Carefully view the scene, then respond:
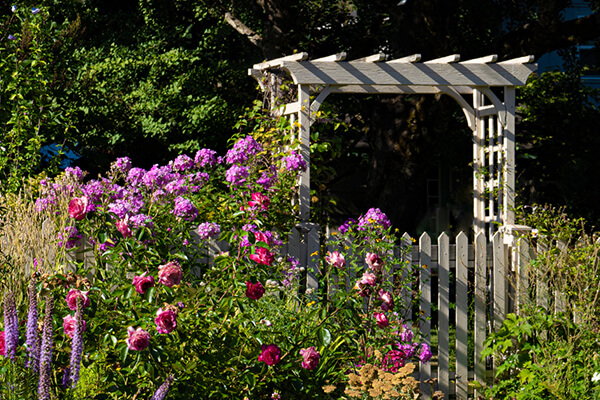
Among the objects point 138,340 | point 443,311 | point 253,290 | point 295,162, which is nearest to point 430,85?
point 295,162

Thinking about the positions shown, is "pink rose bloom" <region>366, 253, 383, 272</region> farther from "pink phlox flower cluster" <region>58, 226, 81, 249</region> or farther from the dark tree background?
the dark tree background

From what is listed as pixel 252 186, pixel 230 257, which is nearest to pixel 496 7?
pixel 252 186

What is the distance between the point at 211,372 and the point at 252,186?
1402 mm

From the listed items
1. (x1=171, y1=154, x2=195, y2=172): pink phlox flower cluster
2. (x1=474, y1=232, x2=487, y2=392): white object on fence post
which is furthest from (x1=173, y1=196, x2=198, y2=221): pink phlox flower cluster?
(x1=474, y1=232, x2=487, y2=392): white object on fence post

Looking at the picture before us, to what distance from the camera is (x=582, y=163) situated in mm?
8133

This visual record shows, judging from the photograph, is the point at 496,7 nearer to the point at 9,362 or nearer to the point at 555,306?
the point at 555,306

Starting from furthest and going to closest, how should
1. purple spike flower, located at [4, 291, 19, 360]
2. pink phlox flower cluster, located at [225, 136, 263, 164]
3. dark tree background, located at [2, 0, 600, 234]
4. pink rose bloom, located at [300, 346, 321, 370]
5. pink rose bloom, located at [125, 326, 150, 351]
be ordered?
dark tree background, located at [2, 0, 600, 234]
pink phlox flower cluster, located at [225, 136, 263, 164]
pink rose bloom, located at [300, 346, 321, 370]
pink rose bloom, located at [125, 326, 150, 351]
purple spike flower, located at [4, 291, 19, 360]

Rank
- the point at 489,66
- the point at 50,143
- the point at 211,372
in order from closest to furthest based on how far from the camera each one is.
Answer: the point at 211,372, the point at 489,66, the point at 50,143

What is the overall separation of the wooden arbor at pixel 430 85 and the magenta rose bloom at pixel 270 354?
1.81 metres

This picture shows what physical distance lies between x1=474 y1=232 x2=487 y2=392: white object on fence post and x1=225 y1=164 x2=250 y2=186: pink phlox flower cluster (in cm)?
157

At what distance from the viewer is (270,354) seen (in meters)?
3.18

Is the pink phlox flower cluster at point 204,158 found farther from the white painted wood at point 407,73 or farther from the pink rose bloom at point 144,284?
the pink rose bloom at point 144,284

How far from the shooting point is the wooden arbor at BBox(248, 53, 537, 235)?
5.21 metres

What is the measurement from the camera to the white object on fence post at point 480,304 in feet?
15.7
